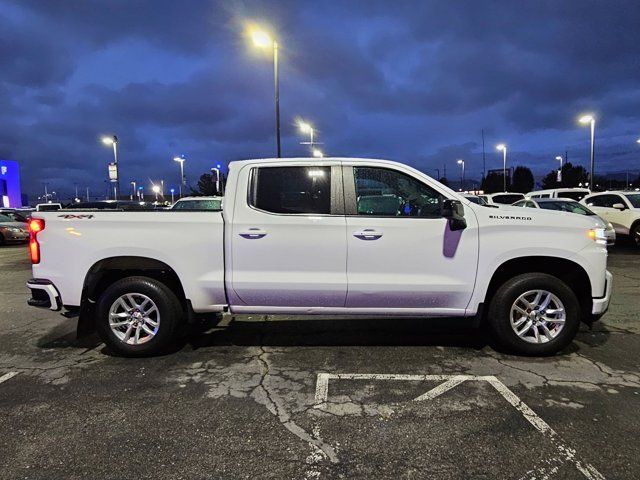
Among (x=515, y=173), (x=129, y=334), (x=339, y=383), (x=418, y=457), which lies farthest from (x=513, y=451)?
(x=515, y=173)

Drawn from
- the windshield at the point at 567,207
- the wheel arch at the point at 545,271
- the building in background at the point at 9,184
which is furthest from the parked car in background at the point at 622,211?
the building in background at the point at 9,184

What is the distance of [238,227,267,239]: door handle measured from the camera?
4703 millimetres

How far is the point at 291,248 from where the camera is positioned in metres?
4.69

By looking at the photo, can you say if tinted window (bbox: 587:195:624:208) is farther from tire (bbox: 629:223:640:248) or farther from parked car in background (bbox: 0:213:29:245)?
parked car in background (bbox: 0:213:29:245)

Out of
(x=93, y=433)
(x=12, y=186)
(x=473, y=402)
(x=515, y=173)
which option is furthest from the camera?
(x=515, y=173)

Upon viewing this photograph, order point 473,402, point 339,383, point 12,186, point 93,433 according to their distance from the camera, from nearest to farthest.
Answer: point 93,433
point 473,402
point 339,383
point 12,186

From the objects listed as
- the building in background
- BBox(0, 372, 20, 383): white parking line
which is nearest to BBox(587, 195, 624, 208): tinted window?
BBox(0, 372, 20, 383): white parking line

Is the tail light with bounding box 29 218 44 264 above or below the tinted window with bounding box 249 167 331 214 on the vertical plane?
below

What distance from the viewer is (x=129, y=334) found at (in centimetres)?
494

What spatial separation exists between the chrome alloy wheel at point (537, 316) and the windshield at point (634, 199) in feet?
38.9

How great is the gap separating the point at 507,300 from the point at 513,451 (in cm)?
185

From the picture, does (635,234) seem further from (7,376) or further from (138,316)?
(7,376)

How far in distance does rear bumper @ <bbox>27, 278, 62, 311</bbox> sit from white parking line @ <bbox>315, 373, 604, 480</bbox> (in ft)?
9.02

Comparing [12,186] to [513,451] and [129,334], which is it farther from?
[513,451]
